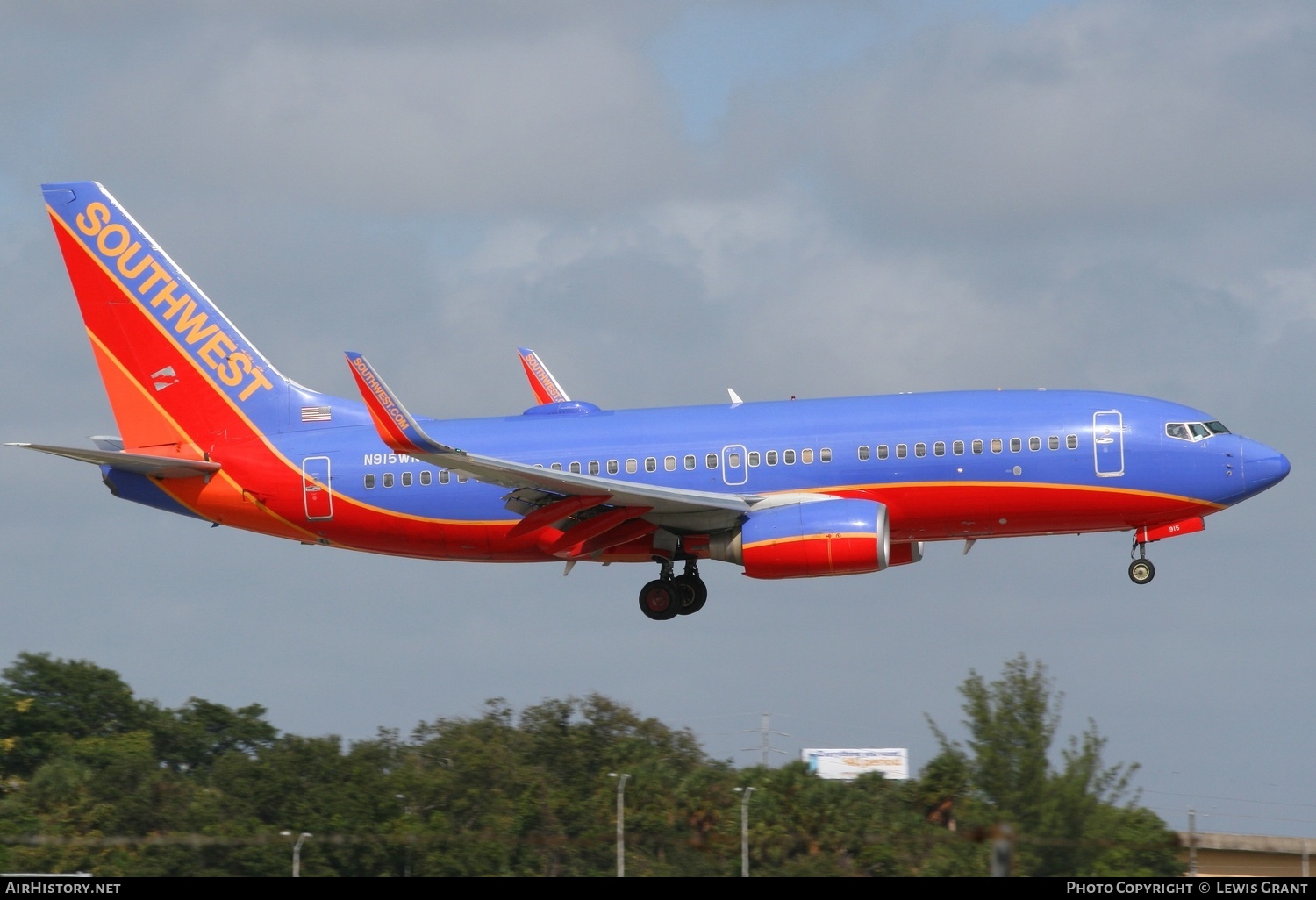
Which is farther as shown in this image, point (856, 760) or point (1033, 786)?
point (856, 760)

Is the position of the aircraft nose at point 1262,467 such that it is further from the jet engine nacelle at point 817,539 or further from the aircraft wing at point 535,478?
the aircraft wing at point 535,478

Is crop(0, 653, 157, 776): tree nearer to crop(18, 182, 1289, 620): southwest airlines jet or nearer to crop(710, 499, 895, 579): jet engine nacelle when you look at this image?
crop(18, 182, 1289, 620): southwest airlines jet

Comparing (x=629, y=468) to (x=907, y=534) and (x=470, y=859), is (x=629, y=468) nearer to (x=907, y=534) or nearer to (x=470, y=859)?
(x=907, y=534)

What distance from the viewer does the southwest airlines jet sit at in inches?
1594

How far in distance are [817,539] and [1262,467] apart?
425 inches

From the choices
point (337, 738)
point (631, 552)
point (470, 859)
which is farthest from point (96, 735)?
point (470, 859)

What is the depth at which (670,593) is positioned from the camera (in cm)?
4369

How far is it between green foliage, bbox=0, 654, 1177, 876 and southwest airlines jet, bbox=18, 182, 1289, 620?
6.73 metres

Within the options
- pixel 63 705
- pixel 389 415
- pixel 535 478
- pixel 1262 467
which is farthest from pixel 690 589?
pixel 63 705

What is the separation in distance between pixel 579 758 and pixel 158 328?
2102cm

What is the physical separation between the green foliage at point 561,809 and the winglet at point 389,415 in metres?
8.03

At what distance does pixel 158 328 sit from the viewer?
46.8m

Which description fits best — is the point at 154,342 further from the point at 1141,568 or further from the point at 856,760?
the point at 856,760

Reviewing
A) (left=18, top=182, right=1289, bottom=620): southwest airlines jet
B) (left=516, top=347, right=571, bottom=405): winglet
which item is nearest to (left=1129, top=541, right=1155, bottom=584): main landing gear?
(left=18, top=182, right=1289, bottom=620): southwest airlines jet
